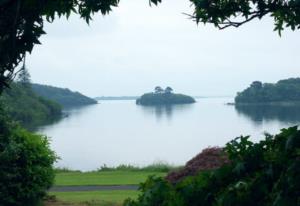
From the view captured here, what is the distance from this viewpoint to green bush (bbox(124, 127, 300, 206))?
2602mm

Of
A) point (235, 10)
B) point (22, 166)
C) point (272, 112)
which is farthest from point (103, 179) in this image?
point (272, 112)

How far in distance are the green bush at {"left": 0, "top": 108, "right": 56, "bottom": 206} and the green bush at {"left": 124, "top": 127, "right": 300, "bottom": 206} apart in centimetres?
839

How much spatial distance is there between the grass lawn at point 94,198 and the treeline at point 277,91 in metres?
41.0

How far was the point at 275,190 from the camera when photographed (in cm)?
262

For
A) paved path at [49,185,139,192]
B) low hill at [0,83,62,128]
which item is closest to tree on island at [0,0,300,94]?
paved path at [49,185,139,192]

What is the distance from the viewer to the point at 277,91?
59.8 m

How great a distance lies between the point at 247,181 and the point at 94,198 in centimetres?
1169

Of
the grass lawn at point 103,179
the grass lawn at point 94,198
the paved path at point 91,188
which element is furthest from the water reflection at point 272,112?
the grass lawn at point 94,198

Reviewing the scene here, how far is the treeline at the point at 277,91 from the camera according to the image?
5575 centimetres

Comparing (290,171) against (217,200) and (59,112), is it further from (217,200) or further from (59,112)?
(59,112)

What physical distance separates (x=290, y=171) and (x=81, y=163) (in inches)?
1369

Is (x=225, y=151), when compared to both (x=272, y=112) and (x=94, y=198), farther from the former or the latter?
(x=272, y=112)

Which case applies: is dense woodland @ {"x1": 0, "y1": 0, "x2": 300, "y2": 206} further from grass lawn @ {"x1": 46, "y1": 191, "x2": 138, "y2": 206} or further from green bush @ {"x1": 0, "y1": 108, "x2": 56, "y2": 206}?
grass lawn @ {"x1": 46, "y1": 191, "x2": 138, "y2": 206}

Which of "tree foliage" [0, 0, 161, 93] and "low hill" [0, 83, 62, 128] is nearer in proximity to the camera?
"tree foliage" [0, 0, 161, 93]
